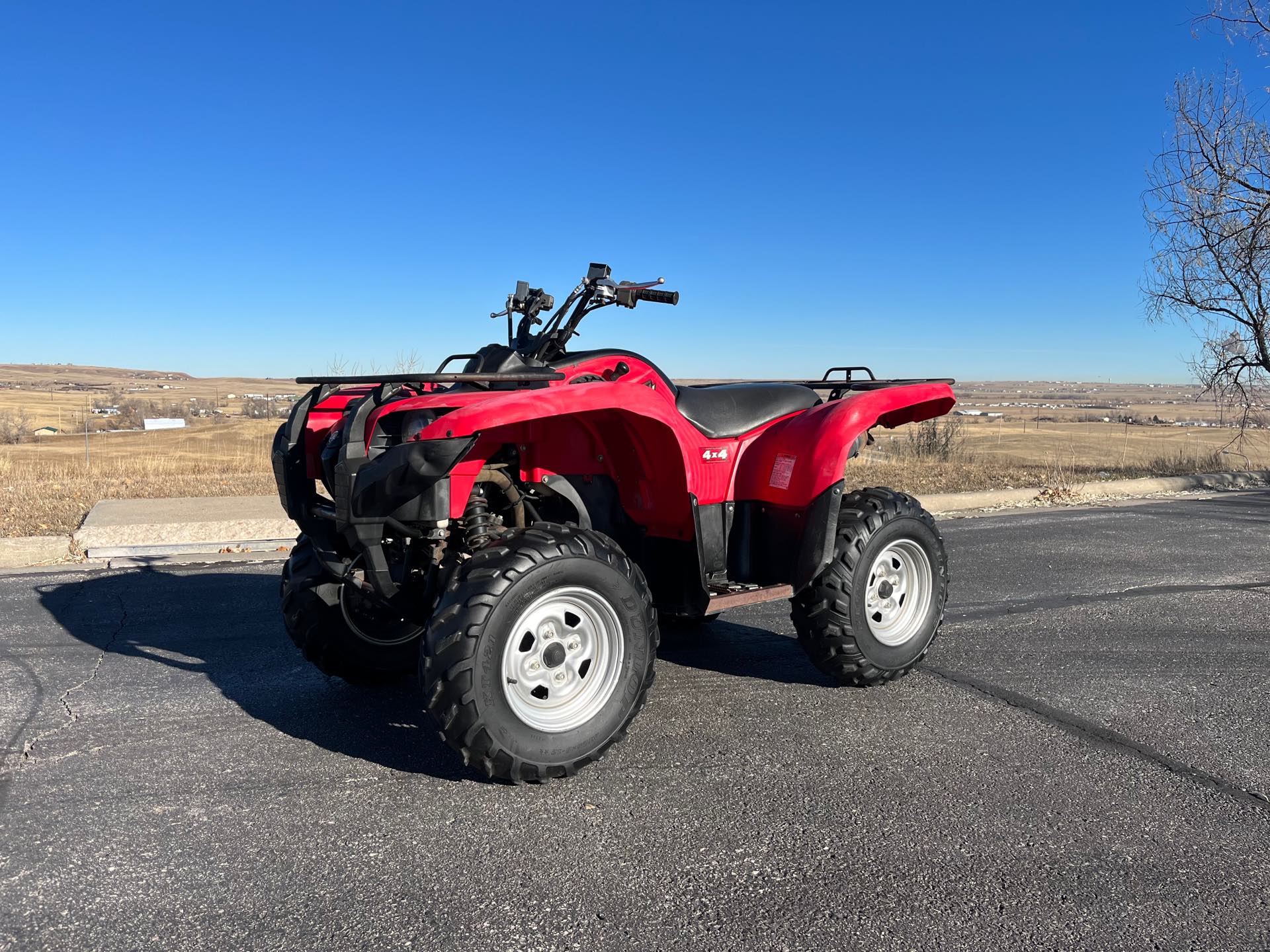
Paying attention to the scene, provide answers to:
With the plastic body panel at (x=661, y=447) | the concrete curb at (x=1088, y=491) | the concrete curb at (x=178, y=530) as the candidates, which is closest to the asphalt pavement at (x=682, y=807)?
the plastic body panel at (x=661, y=447)

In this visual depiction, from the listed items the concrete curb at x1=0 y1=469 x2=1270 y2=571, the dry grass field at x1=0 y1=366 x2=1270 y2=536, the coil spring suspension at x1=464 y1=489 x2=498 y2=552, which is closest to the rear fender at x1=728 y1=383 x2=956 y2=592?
the coil spring suspension at x1=464 y1=489 x2=498 y2=552

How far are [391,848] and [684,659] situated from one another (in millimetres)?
2379

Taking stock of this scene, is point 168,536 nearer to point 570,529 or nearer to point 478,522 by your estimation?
point 478,522

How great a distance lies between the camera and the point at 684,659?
17.2ft

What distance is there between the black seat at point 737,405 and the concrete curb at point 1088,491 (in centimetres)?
689

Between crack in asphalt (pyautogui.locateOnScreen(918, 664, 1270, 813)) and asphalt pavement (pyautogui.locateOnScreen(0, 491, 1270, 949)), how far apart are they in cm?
2

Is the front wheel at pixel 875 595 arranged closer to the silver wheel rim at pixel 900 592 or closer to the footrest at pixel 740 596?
the silver wheel rim at pixel 900 592

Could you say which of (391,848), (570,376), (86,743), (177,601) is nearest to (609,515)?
(570,376)

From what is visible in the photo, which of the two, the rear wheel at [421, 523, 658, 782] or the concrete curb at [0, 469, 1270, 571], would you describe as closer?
the rear wheel at [421, 523, 658, 782]

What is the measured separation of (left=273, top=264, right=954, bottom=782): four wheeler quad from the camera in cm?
346

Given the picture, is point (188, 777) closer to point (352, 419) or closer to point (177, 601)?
point (352, 419)

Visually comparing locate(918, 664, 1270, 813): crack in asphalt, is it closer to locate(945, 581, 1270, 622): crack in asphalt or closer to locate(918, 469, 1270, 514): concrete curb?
locate(945, 581, 1270, 622): crack in asphalt

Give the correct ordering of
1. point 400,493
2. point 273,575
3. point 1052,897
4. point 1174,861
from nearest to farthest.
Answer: point 1052,897 → point 1174,861 → point 400,493 → point 273,575

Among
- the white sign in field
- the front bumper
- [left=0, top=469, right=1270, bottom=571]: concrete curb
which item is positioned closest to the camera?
the front bumper
